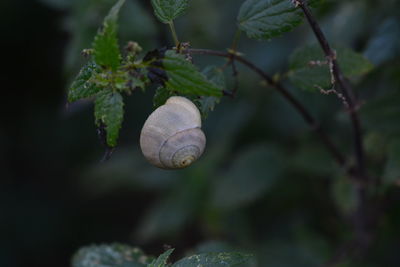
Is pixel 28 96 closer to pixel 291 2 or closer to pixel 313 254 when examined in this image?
pixel 313 254

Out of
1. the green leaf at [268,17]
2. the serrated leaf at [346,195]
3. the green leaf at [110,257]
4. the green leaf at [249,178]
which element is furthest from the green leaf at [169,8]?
the green leaf at [249,178]

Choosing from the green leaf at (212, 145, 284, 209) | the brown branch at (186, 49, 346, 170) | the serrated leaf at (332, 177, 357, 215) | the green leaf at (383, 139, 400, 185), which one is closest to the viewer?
the brown branch at (186, 49, 346, 170)

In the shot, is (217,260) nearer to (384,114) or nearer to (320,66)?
(320,66)

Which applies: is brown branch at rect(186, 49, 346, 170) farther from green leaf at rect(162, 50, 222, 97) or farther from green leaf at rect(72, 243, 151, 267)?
green leaf at rect(72, 243, 151, 267)

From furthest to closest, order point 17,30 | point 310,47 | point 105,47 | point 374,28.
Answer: point 17,30 < point 374,28 < point 310,47 < point 105,47

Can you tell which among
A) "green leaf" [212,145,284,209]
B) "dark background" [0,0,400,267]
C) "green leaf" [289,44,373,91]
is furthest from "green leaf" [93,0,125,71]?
"green leaf" [212,145,284,209]

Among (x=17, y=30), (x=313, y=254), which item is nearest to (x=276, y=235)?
(x=313, y=254)
